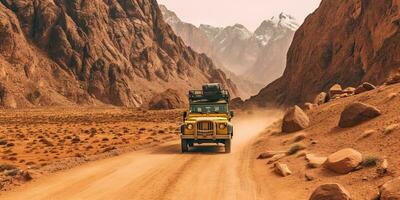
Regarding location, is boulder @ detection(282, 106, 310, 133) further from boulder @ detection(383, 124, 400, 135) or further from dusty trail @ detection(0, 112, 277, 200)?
boulder @ detection(383, 124, 400, 135)

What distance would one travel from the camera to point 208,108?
23766 millimetres

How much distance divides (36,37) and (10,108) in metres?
38.5

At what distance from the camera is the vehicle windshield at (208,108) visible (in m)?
23.7

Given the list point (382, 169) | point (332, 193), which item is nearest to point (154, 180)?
point (332, 193)

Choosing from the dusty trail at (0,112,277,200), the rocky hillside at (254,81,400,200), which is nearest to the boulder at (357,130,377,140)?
the rocky hillside at (254,81,400,200)

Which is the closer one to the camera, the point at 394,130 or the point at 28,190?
the point at 28,190

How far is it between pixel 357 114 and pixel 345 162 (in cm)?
698

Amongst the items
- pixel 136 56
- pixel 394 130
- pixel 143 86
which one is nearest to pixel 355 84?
pixel 394 130

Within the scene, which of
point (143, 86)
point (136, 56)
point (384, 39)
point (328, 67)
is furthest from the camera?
point (136, 56)

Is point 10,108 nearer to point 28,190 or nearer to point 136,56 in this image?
point 136,56

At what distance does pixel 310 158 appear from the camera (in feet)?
50.1

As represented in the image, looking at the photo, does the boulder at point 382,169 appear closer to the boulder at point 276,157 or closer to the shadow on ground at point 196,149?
the boulder at point 276,157

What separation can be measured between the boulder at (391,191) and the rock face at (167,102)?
267 ft

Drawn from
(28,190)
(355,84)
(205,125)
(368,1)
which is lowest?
(28,190)
